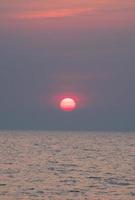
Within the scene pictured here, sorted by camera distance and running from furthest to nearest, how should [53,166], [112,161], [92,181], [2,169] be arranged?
[112,161]
[53,166]
[2,169]
[92,181]

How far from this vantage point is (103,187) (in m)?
54.2

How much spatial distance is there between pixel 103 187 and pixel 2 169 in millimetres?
17155

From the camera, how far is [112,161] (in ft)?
274

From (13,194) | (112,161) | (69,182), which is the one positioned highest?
(112,161)

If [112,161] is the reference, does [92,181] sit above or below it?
below

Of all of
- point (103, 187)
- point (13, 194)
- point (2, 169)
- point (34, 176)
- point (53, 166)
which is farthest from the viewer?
point (53, 166)

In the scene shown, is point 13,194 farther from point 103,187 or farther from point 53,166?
point 53,166

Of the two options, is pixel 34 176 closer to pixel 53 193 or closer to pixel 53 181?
pixel 53 181

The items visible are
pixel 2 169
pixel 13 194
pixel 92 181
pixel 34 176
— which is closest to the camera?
pixel 13 194

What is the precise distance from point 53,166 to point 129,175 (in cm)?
1293

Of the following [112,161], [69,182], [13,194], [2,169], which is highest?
[112,161]

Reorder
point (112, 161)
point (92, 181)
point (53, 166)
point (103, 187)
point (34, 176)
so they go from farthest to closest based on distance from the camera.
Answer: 1. point (112, 161)
2. point (53, 166)
3. point (34, 176)
4. point (92, 181)
5. point (103, 187)

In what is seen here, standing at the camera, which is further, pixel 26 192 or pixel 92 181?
pixel 92 181

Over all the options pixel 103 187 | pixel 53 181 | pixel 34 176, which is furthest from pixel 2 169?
pixel 103 187
